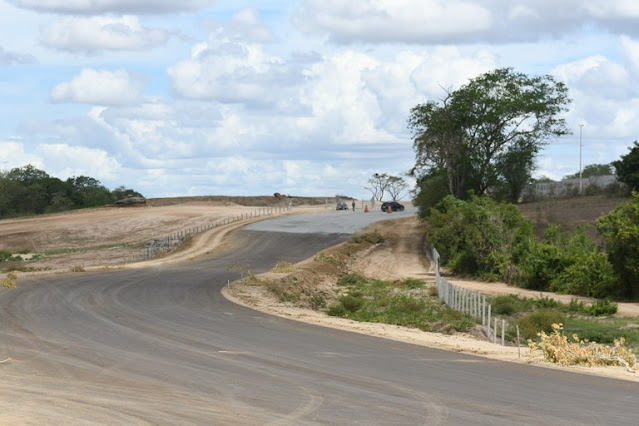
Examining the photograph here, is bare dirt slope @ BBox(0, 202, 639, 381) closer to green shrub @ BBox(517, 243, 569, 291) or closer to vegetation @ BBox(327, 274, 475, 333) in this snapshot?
green shrub @ BBox(517, 243, 569, 291)

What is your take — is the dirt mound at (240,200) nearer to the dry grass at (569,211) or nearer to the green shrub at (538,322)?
the dry grass at (569,211)

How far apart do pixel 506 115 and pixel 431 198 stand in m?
9.92

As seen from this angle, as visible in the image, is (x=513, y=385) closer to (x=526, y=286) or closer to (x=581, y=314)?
(x=581, y=314)

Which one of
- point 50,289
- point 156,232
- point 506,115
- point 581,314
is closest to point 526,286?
point 581,314

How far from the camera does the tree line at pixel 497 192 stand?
50.2 m

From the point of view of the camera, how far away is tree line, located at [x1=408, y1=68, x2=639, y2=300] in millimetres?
50178

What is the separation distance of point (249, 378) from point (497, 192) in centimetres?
7222

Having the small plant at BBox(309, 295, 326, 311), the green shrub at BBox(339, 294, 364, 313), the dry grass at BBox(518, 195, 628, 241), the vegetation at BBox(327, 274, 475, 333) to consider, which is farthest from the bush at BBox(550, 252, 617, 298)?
the dry grass at BBox(518, 195, 628, 241)

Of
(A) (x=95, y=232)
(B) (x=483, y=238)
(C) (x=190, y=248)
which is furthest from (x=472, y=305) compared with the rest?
(A) (x=95, y=232)

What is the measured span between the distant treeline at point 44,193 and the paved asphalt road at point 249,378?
109870mm

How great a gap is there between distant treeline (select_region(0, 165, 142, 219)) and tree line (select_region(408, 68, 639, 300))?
69.2 meters

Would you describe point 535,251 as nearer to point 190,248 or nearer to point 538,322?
point 538,322

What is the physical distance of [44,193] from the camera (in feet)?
482

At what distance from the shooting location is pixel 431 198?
89250 millimetres
